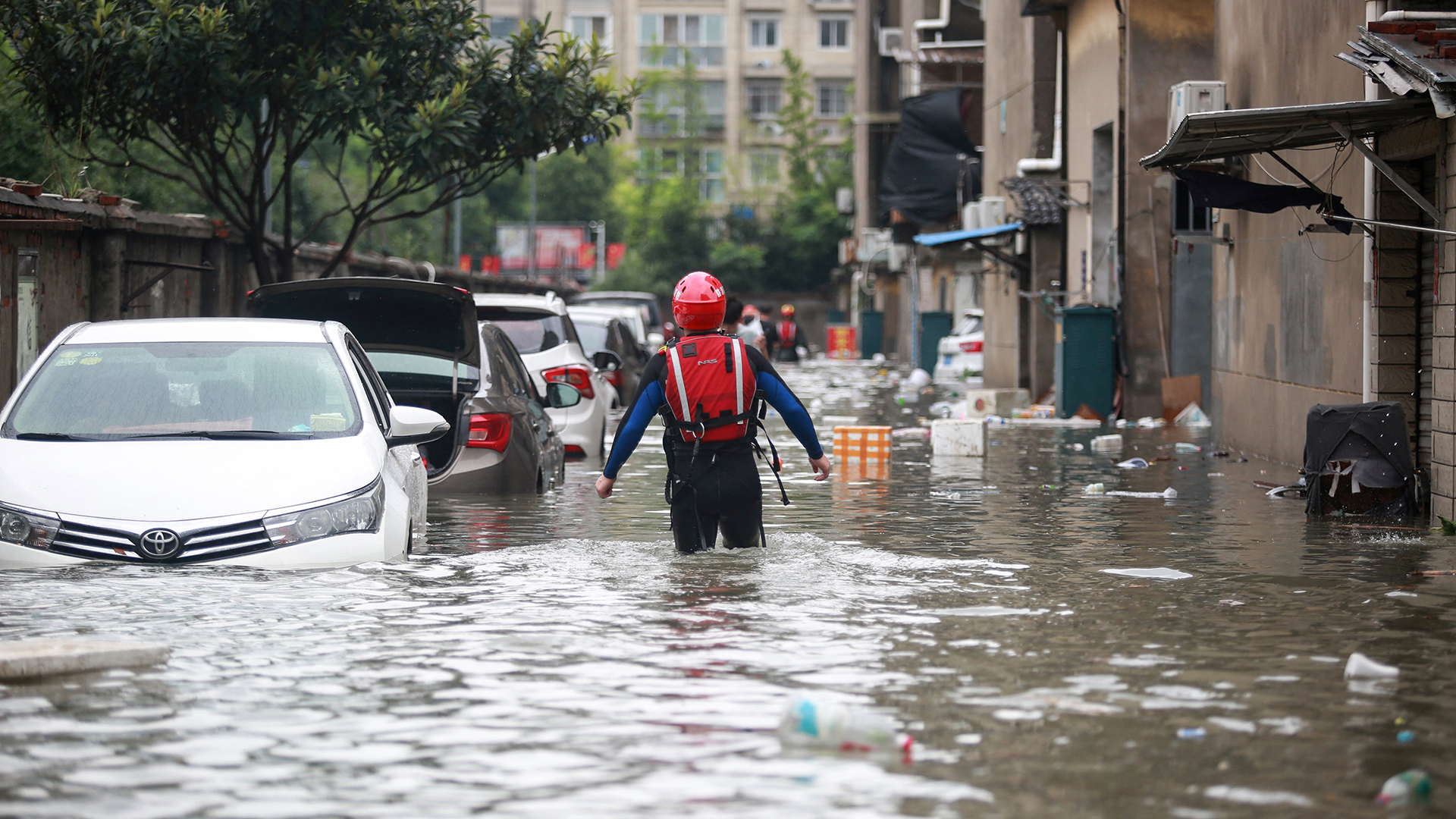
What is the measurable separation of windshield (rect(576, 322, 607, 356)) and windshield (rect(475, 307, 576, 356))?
5.11 metres

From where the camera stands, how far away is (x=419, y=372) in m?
12.2

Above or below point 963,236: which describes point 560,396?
below

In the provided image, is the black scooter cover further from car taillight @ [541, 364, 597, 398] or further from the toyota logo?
the toyota logo

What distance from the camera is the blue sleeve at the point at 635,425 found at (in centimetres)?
845

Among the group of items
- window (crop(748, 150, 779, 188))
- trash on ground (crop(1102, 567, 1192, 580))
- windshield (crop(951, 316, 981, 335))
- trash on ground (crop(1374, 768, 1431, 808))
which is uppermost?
window (crop(748, 150, 779, 188))

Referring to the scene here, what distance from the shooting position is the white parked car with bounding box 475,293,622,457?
1630 cm

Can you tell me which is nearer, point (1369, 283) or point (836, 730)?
point (836, 730)

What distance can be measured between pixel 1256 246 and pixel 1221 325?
73.3 inches

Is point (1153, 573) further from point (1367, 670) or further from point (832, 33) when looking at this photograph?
point (832, 33)

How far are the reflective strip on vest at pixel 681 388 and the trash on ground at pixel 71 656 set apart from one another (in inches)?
108

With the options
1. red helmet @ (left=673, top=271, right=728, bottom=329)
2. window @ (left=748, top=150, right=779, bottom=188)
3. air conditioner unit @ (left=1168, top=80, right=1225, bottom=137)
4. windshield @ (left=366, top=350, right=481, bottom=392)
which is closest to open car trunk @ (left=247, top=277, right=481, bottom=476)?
windshield @ (left=366, top=350, right=481, bottom=392)

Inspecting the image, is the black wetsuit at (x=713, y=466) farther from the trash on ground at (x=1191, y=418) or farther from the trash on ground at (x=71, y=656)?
the trash on ground at (x=1191, y=418)

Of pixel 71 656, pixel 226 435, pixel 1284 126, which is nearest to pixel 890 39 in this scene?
pixel 1284 126

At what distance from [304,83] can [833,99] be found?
227ft
